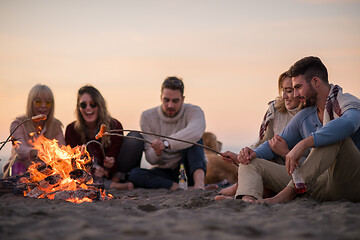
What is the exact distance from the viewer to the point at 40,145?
477 centimetres

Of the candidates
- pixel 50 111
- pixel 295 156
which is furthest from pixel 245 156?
pixel 50 111

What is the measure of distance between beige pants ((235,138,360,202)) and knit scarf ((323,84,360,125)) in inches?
14.7

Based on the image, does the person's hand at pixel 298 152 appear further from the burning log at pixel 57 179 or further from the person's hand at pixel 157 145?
the person's hand at pixel 157 145

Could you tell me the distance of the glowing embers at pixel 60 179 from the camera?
13.8 feet

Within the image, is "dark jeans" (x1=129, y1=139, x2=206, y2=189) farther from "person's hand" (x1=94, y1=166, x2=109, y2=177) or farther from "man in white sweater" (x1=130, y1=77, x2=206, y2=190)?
"person's hand" (x1=94, y1=166, x2=109, y2=177)

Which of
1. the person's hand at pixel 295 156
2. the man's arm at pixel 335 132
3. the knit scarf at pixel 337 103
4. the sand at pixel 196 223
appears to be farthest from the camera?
the knit scarf at pixel 337 103

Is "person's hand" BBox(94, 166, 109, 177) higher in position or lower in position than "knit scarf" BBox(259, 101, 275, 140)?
lower

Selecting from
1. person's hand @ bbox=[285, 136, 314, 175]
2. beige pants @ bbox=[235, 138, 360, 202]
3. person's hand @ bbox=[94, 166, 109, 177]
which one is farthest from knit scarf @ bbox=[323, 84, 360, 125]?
person's hand @ bbox=[94, 166, 109, 177]

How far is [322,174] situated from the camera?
3850 mm

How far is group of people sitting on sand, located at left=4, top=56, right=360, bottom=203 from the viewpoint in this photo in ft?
11.5

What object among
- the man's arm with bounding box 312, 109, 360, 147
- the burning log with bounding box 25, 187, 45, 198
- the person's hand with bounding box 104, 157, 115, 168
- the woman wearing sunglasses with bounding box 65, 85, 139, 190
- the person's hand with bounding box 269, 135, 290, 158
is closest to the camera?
the man's arm with bounding box 312, 109, 360, 147

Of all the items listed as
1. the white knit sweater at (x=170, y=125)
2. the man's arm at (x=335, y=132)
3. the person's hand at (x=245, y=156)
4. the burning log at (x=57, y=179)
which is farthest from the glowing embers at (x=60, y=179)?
the man's arm at (x=335, y=132)

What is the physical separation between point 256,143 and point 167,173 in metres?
2.03

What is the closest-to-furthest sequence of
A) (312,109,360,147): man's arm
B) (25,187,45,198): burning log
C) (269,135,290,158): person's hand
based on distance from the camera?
1. (312,109,360,147): man's arm
2. (269,135,290,158): person's hand
3. (25,187,45,198): burning log
